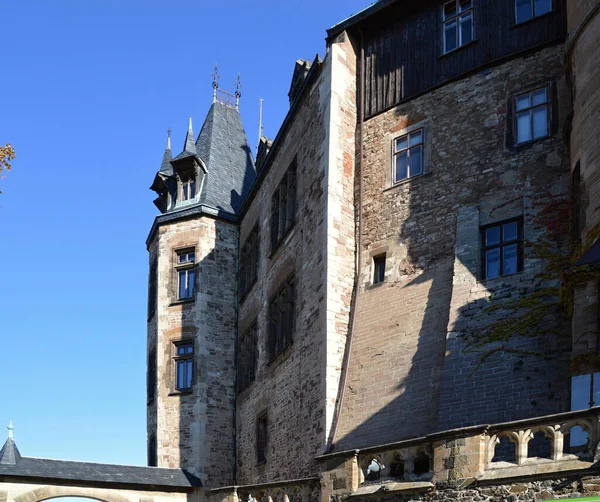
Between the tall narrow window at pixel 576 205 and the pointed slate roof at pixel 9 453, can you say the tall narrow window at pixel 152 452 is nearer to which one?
the pointed slate roof at pixel 9 453

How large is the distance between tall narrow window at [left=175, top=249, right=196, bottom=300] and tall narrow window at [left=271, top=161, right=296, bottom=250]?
15.7 feet

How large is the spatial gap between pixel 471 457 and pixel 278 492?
549 centimetres

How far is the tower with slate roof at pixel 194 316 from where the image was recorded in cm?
2539

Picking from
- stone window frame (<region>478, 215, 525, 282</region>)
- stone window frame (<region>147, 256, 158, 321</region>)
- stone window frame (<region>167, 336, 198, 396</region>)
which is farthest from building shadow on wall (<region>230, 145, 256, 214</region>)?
stone window frame (<region>478, 215, 525, 282</region>)

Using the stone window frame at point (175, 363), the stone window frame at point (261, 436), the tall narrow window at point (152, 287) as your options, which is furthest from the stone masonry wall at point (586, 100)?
the tall narrow window at point (152, 287)

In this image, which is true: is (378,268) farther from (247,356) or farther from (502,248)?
(247,356)

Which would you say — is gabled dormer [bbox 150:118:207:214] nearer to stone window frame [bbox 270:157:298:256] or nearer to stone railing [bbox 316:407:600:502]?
stone window frame [bbox 270:157:298:256]

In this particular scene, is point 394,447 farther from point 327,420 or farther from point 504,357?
point 327,420

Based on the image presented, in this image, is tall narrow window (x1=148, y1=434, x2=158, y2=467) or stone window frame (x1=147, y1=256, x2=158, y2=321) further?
stone window frame (x1=147, y1=256, x2=158, y2=321)

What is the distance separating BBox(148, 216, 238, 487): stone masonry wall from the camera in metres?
25.2

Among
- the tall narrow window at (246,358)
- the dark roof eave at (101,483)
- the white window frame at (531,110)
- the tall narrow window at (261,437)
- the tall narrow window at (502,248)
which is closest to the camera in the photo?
the tall narrow window at (502,248)

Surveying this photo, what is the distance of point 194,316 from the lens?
26.7 metres

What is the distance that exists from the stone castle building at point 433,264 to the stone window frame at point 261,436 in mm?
77

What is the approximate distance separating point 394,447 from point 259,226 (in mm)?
13116
